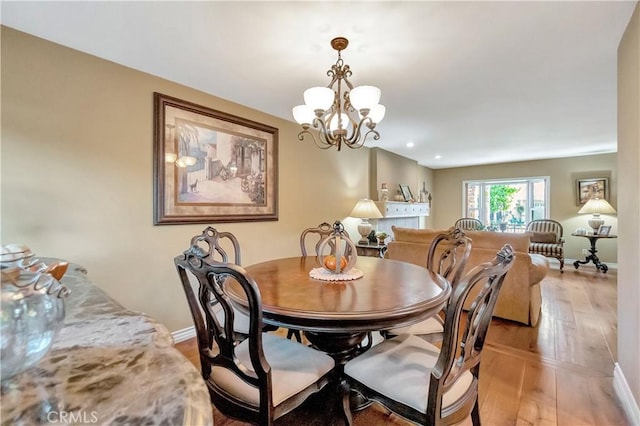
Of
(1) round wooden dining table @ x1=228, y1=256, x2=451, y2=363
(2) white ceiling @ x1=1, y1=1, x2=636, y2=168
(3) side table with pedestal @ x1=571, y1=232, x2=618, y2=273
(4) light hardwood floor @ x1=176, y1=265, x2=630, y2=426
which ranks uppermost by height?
(2) white ceiling @ x1=1, y1=1, x2=636, y2=168

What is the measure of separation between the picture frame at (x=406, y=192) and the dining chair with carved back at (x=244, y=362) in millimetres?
5013

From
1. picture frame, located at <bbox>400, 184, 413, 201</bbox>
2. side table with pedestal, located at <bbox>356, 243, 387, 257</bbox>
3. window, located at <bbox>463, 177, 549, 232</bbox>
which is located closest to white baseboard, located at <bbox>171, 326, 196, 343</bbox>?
side table with pedestal, located at <bbox>356, 243, 387, 257</bbox>

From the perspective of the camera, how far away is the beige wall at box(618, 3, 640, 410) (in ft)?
5.13

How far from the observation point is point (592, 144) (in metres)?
4.92

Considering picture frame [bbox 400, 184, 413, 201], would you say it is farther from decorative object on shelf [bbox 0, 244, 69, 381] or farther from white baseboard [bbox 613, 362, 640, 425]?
decorative object on shelf [bbox 0, 244, 69, 381]

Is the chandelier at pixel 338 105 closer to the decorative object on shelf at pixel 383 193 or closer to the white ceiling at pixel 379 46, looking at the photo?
the white ceiling at pixel 379 46

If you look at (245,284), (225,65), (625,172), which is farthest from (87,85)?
(625,172)

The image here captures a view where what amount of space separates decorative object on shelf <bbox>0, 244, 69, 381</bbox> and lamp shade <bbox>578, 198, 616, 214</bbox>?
743cm

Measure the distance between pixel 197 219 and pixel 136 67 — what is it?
1.34 metres

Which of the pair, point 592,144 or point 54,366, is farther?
point 592,144

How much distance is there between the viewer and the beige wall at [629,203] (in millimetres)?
1564

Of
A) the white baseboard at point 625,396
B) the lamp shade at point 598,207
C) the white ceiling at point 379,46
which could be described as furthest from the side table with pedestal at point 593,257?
the white baseboard at point 625,396

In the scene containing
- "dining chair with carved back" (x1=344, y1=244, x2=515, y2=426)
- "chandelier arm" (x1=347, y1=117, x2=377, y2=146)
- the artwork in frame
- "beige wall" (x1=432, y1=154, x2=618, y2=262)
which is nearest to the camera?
"dining chair with carved back" (x1=344, y1=244, x2=515, y2=426)

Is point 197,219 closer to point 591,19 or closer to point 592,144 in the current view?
point 591,19
